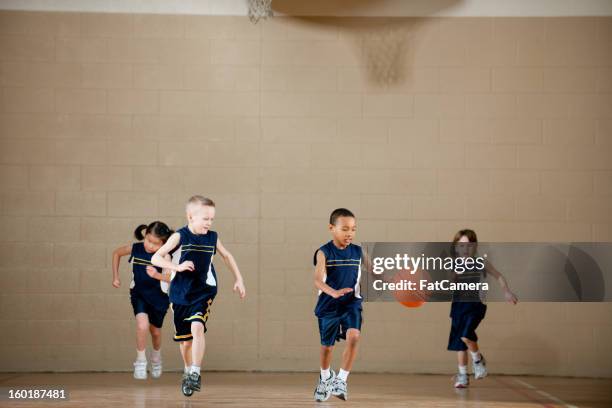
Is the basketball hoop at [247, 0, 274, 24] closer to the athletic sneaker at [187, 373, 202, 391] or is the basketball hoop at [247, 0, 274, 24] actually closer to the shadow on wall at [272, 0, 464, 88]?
the shadow on wall at [272, 0, 464, 88]

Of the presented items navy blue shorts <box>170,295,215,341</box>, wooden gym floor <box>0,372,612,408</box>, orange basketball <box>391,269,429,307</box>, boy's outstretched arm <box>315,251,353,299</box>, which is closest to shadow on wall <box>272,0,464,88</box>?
orange basketball <box>391,269,429,307</box>

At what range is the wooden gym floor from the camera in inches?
241

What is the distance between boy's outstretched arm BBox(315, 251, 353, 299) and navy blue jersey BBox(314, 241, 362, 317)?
0.05 m

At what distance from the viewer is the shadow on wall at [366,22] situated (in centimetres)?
844

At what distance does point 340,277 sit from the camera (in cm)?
611

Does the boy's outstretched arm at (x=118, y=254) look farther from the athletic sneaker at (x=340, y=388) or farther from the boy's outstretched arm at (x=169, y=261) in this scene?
the athletic sneaker at (x=340, y=388)

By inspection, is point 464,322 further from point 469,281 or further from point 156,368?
point 156,368

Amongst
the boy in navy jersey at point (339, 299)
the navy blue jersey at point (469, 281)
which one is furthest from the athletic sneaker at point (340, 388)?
the navy blue jersey at point (469, 281)

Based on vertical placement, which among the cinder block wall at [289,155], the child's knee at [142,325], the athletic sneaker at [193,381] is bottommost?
the athletic sneaker at [193,381]

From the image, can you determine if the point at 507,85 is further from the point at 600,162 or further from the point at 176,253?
the point at 176,253

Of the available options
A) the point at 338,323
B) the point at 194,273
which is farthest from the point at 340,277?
the point at 194,273

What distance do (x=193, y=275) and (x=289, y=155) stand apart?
8.56 ft

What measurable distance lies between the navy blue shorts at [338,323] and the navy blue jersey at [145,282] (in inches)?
78.5

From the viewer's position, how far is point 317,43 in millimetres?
8430
